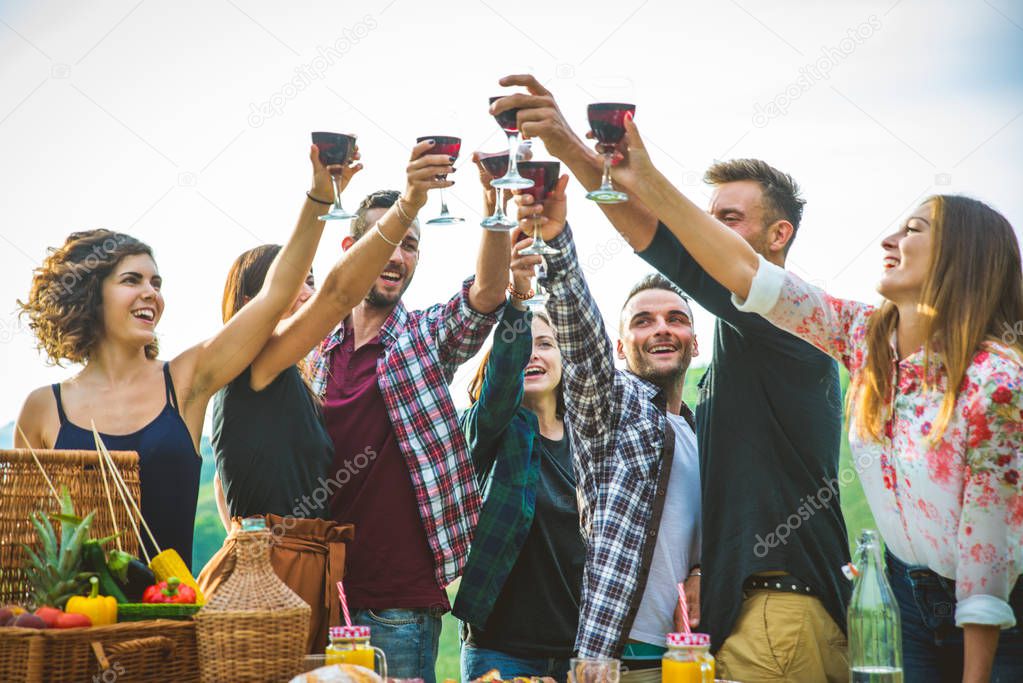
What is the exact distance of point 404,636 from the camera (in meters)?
3.38

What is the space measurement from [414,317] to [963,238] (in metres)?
1.91

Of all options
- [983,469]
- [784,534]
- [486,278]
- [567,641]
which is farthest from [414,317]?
[983,469]

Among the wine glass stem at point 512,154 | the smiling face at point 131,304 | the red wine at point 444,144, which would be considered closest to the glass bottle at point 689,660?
the wine glass stem at point 512,154

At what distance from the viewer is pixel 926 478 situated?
2.30m

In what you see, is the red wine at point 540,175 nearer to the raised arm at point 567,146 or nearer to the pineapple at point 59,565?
the raised arm at point 567,146

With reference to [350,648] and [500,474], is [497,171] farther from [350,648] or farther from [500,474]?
[350,648]

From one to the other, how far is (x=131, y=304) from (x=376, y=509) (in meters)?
1.05

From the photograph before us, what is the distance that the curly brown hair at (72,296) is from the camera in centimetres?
344

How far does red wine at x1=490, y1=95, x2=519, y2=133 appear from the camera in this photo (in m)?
2.76

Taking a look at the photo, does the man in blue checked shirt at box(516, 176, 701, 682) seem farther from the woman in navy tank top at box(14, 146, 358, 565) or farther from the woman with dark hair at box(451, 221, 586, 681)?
the woman in navy tank top at box(14, 146, 358, 565)

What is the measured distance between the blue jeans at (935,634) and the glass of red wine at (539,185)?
1281 millimetres

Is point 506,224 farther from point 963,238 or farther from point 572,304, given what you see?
point 963,238

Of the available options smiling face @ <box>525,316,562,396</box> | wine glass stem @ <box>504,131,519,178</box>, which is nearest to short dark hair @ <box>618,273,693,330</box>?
smiling face @ <box>525,316,562,396</box>

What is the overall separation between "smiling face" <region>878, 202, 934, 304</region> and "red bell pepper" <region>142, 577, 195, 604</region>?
5.77 feet
